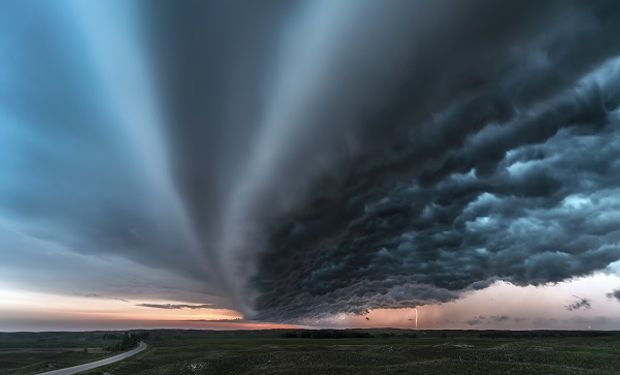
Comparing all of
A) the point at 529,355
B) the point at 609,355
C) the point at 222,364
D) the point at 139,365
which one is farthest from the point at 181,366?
the point at 609,355

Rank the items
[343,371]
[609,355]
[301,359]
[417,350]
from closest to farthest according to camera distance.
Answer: [343,371] → [609,355] → [301,359] → [417,350]

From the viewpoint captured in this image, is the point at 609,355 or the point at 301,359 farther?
the point at 301,359

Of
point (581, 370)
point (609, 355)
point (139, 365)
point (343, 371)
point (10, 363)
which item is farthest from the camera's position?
point (10, 363)

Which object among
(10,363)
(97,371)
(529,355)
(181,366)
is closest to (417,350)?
(529,355)

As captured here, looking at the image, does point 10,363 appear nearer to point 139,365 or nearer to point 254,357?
point 139,365

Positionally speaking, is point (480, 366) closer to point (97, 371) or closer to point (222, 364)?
point (222, 364)

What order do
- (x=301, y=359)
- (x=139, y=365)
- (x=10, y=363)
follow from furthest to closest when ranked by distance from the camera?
(x=10, y=363) < (x=139, y=365) < (x=301, y=359)

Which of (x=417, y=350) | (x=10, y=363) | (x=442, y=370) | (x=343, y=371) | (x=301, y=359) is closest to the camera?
(x=442, y=370)

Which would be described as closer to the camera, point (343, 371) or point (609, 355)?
A: point (343, 371)
